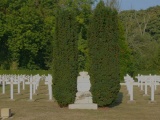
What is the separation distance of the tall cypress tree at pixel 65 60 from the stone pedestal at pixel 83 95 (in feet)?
0.69

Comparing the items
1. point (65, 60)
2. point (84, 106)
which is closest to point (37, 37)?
point (65, 60)

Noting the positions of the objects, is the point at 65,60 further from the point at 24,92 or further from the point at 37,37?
the point at 37,37

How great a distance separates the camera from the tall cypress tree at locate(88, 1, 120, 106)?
18938mm

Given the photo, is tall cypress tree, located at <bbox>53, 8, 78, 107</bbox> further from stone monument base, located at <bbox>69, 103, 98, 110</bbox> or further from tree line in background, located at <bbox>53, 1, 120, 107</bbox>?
stone monument base, located at <bbox>69, 103, 98, 110</bbox>

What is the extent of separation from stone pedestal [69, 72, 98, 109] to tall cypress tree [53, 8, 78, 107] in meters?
0.21

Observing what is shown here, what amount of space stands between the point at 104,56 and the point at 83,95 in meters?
1.83

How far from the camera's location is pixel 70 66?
19.1 m

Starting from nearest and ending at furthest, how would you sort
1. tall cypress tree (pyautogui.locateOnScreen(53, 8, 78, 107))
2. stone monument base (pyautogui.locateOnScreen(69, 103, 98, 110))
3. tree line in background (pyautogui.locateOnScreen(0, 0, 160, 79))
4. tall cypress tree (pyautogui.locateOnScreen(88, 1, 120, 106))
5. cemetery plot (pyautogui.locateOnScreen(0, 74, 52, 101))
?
stone monument base (pyautogui.locateOnScreen(69, 103, 98, 110))
tall cypress tree (pyautogui.locateOnScreen(88, 1, 120, 106))
tall cypress tree (pyautogui.locateOnScreen(53, 8, 78, 107))
cemetery plot (pyautogui.locateOnScreen(0, 74, 52, 101))
tree line in background (pyautogui.locateOnScreen(0, 0, 160, 79))

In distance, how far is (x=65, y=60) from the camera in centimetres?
1917

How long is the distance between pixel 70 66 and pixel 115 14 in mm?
2901

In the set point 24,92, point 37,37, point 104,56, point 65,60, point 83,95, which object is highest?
point 37,37

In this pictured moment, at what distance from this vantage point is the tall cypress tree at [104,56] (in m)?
18.9

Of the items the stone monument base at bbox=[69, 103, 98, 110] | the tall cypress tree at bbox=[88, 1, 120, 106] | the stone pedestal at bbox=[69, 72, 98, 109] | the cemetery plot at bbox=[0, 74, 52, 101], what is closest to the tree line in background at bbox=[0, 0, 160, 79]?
→ the cemetery plot at bbox=[0, 74, 52, 101]

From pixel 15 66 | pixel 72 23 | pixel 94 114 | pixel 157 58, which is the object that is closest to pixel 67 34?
pixel 72 23
